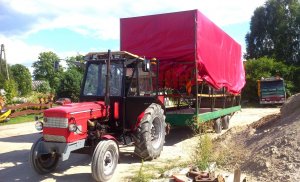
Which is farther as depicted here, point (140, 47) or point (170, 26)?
point (140, 47)

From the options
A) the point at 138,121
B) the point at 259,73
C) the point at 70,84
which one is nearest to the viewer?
the point at 138,121

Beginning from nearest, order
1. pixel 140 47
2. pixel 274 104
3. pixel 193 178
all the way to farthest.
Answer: pixel 193 178
pixel 140 47
pixel 274 104

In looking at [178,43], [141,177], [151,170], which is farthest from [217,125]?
[141,177]

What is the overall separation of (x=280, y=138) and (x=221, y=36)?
6.30 meters

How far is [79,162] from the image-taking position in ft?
26.5

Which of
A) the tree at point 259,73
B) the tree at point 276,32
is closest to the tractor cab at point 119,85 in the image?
the tree at point 259,73

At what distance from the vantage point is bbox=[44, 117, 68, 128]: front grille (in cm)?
639

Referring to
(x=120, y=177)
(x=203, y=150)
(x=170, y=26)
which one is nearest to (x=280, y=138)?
(x=203, y=150)

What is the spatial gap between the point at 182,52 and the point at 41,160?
16.8ft

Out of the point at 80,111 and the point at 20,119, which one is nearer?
the point at 80,111

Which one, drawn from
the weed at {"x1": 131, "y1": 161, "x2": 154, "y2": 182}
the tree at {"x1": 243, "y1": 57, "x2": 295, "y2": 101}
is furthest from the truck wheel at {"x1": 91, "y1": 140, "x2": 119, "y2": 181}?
the tree at {"x1": 243, "y1": 57, "x2": 295, "y2": 101}

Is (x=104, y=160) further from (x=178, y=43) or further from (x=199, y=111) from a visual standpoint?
(x=199, y=111)

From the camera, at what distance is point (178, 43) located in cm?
1033

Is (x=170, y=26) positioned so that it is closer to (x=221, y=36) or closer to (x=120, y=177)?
(x=221, y=36)
